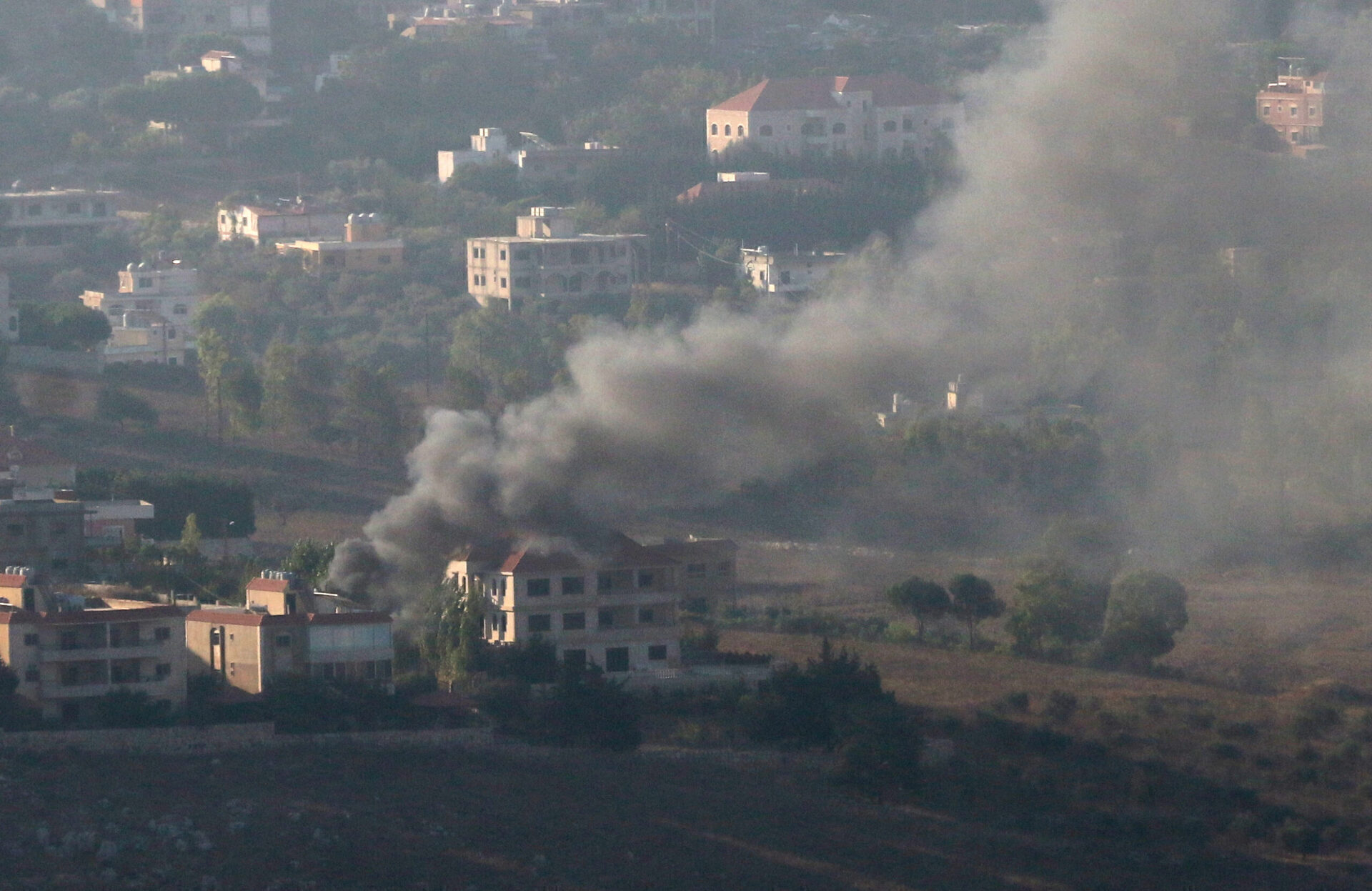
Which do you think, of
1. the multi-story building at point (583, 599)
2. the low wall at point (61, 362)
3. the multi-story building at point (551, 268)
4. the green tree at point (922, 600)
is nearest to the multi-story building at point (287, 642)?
the multi-story building at point (583, 599)

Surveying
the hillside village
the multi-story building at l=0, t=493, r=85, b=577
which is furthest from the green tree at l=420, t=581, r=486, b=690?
the multi-story building at l=0, t=493, r=85, b=577

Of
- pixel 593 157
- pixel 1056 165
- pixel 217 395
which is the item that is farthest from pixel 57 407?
pixel 593 157

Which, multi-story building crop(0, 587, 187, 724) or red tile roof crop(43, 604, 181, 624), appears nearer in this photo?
multi-story building crop(0, 587, 187, 724)

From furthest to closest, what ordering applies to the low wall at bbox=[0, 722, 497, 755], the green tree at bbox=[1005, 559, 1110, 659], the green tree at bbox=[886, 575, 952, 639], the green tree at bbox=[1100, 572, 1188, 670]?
the green tree at bbox=[886, 575, 952, 639], the green tree at bbox=[1005, 559, 1110, 659], the green tree at bbox=[1100, 572, 1188, 670], the low wall at bbox=[0, 722, 497, 755]

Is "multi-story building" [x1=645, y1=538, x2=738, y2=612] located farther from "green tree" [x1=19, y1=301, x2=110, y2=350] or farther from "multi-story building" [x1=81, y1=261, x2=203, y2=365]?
"multi-story building" [x1=81, y1=261, x2=203, y2=365]

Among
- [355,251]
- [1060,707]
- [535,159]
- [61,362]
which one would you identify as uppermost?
[535,159]

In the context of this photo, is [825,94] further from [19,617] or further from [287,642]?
[19,617]

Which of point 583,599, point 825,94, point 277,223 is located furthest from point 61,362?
point 825,94
